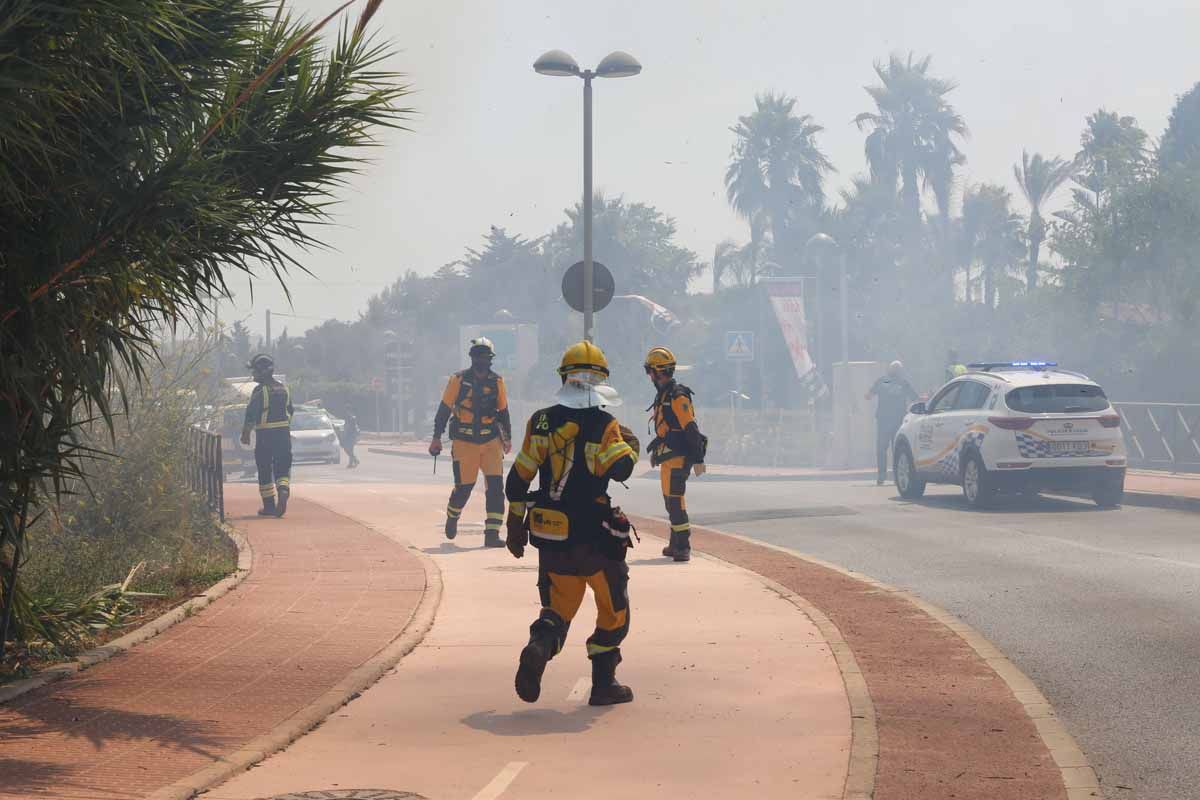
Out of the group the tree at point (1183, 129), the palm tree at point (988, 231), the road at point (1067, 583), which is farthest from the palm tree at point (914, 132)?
the road at point (1067, 583)

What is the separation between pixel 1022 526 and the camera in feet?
56.7

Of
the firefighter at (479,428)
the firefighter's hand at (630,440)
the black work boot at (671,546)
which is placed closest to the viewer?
the firefighter's hand at (630,440)

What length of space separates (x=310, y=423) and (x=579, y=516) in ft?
109

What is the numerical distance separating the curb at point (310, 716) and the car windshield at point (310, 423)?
1152 inches

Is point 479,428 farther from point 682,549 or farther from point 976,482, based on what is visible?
point 976,482

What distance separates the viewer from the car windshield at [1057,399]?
19.2 meters

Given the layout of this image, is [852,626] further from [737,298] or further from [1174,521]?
[737,298]

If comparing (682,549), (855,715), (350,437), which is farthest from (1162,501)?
(350,437)

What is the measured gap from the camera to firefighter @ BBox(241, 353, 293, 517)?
1795 centimetres

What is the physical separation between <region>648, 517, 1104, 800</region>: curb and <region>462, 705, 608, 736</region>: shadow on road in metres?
1.28

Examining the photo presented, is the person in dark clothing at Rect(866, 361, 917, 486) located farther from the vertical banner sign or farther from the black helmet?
the vertical banner sign

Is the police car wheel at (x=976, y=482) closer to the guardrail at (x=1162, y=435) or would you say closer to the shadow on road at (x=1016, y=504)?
the shadow on road at (x=1016, y=504)

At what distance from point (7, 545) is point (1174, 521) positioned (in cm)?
1319

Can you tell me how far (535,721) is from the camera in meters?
7.23
